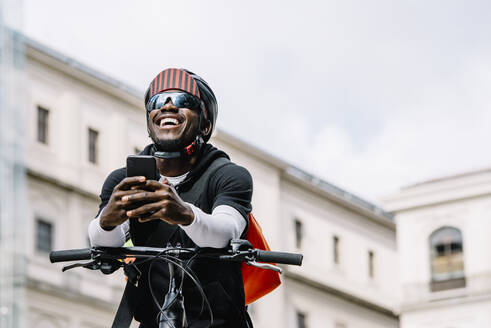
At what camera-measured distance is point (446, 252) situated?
5116 centimetres

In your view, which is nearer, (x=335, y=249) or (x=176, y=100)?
(x=176, y=100)

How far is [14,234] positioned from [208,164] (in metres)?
35.3

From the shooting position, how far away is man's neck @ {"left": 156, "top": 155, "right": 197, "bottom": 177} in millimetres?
4620

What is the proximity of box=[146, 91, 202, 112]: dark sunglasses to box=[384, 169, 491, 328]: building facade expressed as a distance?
4596 centimetres

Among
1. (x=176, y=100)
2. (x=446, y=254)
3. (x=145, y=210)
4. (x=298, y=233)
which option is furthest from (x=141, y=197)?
(x=298, y=233)

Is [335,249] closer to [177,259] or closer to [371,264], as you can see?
[371,264]

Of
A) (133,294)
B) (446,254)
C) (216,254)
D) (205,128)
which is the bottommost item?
(133,294)

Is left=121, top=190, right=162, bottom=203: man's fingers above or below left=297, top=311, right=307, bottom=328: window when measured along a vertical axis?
below

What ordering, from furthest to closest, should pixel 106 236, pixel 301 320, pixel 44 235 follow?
1. pixel 301 320
2. pixel 44 235
3. pixel 106 236

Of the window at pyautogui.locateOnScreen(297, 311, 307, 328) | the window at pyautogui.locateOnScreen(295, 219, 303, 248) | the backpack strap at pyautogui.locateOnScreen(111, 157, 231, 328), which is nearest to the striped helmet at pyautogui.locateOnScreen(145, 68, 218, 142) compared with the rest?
the backpack strap at pyautogui.locateOnScreen(111, 157, 231, 328)

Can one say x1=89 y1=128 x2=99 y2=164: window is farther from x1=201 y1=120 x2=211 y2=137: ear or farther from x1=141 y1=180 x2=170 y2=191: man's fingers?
x1=141 y1=180 x2=170 y2=191: man's fingers

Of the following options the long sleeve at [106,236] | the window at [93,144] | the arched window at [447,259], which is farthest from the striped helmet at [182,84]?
the arched window at [447,259]

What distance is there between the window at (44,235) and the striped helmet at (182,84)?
1533 inches

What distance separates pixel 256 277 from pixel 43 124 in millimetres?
40658
